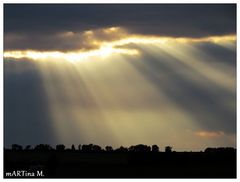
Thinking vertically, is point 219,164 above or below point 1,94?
below

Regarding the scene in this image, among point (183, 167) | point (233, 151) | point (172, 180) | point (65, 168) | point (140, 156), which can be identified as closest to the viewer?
point (172, 180)

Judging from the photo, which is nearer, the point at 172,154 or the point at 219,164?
the point at 219,164

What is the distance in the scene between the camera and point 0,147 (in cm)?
5059

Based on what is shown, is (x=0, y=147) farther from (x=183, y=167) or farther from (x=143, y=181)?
(x=183, y=167)

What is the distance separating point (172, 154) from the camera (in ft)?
304

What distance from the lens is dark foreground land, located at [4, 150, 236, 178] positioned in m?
61.2

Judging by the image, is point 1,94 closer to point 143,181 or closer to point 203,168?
point 143,181

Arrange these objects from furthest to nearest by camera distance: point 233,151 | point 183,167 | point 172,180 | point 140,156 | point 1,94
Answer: point 233,151 → point 140,156 → point 183,167 → point 172,180 → point 1,94

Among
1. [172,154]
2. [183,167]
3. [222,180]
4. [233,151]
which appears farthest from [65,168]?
[233,151]

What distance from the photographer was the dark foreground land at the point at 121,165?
201ft

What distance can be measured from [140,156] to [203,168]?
19.2m

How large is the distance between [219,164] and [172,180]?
2377 cm

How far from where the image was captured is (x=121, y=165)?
7444 cm

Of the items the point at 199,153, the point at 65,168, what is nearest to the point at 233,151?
the point at 199,153
